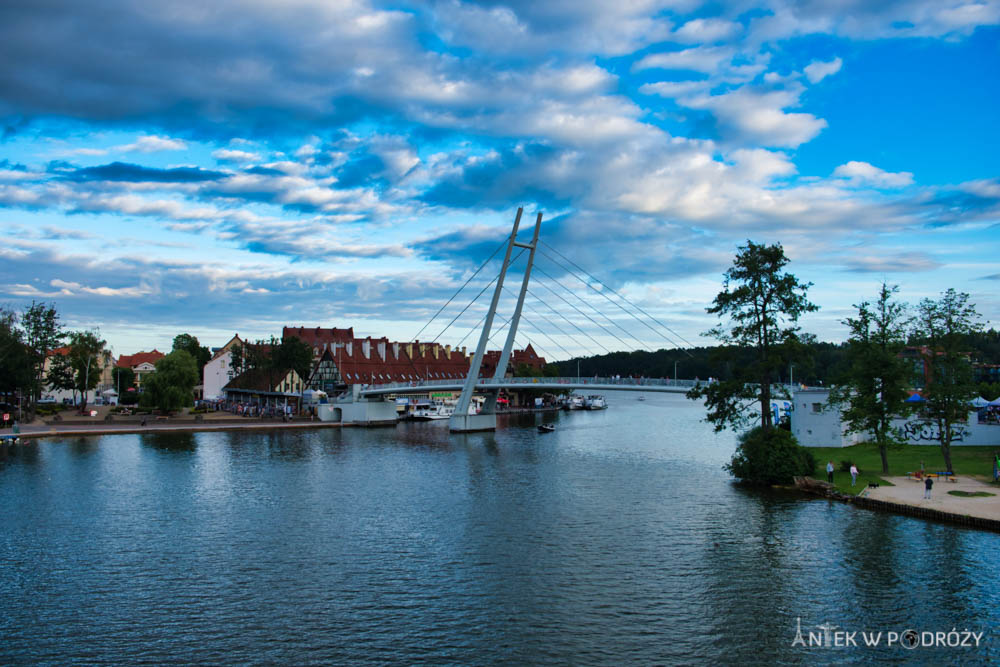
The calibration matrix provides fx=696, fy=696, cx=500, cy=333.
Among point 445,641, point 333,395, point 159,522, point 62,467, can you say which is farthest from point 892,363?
point 333,395

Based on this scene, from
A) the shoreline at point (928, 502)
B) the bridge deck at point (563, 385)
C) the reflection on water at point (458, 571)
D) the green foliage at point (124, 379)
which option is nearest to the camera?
the reflection on water at point (458, 571)

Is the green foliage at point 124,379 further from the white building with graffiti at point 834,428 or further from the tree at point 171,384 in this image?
the white building with graffiti at point 834,428

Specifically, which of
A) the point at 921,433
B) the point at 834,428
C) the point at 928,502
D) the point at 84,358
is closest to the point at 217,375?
the point at 84,358

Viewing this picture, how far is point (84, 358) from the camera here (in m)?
111

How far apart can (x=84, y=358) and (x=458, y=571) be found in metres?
106

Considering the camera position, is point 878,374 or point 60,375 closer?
point 878,374

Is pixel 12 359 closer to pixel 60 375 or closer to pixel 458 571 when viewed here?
pixel 60 375

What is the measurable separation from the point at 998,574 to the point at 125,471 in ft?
169

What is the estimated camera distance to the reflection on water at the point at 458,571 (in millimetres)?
20078

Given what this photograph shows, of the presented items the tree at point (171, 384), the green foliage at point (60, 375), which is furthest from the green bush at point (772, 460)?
the green foliage at point (60, 375)

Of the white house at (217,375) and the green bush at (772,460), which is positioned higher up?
the white house at (217,375)

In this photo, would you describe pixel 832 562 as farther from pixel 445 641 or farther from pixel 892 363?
pixel 892 363

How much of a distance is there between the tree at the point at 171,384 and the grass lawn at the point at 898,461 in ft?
257

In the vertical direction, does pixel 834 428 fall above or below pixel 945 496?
above
